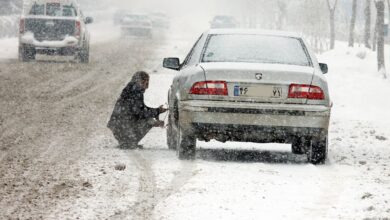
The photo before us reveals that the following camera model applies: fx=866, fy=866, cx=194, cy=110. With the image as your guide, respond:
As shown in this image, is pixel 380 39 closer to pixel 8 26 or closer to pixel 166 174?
pixel 166 174

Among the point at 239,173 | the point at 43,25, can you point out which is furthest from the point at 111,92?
the point at 239,173

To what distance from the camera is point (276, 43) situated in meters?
9.69

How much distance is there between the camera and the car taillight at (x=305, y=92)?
8.86m

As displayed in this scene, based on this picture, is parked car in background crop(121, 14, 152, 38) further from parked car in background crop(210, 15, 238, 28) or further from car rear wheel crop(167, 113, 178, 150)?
car rear wheel crop(167, 113, 178, 150)

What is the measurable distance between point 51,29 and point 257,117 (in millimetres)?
17184

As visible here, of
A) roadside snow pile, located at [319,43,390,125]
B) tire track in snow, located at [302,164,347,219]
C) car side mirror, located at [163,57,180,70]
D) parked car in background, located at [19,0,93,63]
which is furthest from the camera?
parked car in background, located at [19,0,93,63]

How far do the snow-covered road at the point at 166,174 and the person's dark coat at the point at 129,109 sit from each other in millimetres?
389

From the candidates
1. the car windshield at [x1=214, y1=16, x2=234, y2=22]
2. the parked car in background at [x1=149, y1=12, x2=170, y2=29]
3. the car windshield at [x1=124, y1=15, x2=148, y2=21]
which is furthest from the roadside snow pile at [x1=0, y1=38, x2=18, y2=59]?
the parked car in background at [x1=149, y1=12, x2=170, y2=29]

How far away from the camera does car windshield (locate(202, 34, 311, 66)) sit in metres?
9.38

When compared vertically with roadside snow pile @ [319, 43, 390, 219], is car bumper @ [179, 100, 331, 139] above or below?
above

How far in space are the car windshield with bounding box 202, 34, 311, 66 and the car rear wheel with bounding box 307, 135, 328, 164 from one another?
85cm

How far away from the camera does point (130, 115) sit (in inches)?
412

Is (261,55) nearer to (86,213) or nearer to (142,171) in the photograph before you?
(142,171)

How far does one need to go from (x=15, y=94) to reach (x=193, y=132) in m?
8.49
